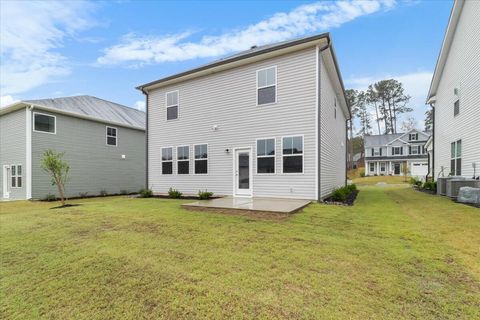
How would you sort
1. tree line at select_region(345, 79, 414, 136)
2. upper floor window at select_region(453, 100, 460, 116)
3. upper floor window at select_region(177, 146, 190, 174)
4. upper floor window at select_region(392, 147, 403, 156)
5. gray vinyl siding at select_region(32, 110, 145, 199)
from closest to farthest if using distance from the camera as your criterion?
upper floor window at select_region(453, 100, 460, 116) < upper floor window at select_region(177, 146, 190, 174) < gray vinyl siding at select_region(32, 110, 145, 199) < upper floor window at select_region(392, 147, 403, 156) < tree line at select_region(345, 79, 414, 136)

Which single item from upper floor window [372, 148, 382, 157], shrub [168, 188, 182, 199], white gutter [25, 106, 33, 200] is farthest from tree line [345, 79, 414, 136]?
white gutter [25, 106, 33, 200]

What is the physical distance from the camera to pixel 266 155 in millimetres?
9523

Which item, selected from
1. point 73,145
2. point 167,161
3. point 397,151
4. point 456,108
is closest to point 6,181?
point 73,145

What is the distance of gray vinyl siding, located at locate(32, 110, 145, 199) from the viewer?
1359cm

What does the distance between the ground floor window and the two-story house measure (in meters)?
40.1

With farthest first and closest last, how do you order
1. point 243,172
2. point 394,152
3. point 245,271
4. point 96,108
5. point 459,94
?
point 394,152
point 96,108
point 459,94
point 243,172
point 245,271

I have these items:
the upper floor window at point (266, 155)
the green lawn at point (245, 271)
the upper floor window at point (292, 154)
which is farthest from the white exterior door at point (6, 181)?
the upper floor window at point (292, 154)

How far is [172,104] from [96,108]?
8453 mm

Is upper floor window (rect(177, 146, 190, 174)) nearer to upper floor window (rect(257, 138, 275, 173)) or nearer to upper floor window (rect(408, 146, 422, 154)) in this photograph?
upper floor window (rect(257, 138, 275, 173))

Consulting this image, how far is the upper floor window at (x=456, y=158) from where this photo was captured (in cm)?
1066

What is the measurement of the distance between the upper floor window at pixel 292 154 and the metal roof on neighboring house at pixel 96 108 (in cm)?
1323

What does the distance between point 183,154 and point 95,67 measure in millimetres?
11247

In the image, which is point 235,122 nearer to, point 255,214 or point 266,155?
point 266,155

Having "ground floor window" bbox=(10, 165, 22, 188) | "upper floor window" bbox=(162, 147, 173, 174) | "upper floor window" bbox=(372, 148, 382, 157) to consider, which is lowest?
"ground floor window" bbox=(10, 165, 22, 188)
